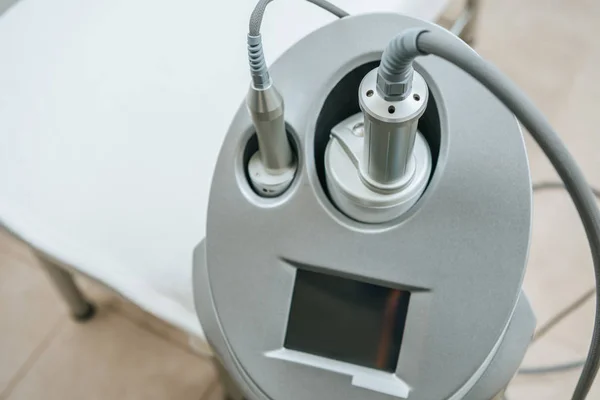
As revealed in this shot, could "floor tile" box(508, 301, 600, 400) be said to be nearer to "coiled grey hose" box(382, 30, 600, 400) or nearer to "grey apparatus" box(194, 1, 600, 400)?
"grey apparatus" box(194, 1, 600, 400)

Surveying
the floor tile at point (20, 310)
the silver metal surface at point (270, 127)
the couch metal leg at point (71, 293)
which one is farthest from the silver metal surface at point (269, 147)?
the floor tile at point (20, 310)

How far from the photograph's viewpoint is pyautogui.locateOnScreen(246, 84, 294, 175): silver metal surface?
1.57 ft

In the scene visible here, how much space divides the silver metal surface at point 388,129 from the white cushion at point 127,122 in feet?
0.92

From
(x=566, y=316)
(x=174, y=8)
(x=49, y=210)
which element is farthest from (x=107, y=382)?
(x=566, y=316)

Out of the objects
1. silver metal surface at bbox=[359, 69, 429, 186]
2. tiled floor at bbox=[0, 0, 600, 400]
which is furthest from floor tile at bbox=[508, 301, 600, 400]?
silver metal surface at bbox=[359, 69, 429, 186]

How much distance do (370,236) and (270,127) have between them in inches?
4.3

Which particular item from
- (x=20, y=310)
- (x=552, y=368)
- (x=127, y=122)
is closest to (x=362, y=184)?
(x=127, y=122)

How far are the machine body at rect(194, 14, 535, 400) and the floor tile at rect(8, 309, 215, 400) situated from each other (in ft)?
2.18

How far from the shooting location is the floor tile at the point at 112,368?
1.16 metres

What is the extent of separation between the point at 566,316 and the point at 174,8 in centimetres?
80

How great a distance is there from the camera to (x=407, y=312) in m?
0.48

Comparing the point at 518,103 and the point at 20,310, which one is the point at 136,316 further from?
the point at 518,103

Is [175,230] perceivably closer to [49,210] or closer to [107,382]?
[49,210]

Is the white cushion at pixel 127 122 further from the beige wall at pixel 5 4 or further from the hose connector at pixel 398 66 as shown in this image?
the hose connector at pixel 398 66
